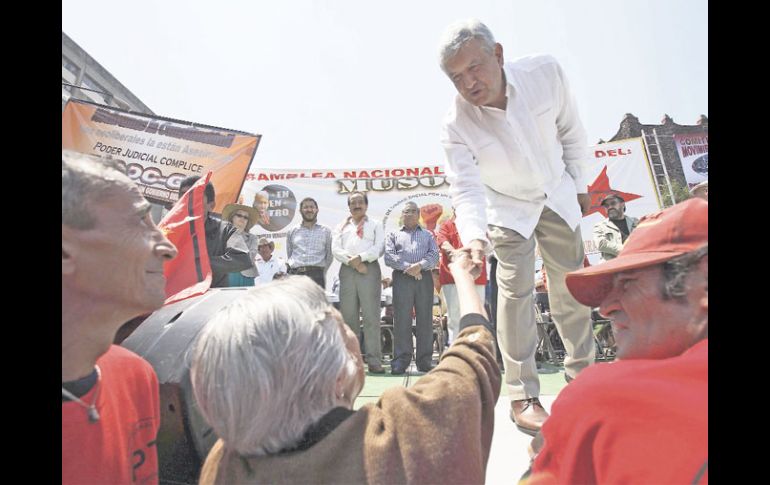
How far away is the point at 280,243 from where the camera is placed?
10.8 meters

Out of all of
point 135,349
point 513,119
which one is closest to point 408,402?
point 135,349

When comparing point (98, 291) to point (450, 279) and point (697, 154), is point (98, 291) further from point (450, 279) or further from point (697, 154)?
point (450, 279)

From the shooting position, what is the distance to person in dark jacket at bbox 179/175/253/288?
3.65 metres

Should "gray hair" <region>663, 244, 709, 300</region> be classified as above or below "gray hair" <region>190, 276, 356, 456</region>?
above

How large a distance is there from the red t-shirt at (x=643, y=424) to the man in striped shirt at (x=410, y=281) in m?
4.62

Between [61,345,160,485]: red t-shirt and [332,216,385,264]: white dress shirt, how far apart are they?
14.4 ft

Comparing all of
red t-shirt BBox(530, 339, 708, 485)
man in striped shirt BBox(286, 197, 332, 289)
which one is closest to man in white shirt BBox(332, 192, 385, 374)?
man in striped shirt BBox(286, 197, 332, 289)

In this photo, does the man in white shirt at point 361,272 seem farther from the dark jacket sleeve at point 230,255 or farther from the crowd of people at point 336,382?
the crowd of people at point 336,382

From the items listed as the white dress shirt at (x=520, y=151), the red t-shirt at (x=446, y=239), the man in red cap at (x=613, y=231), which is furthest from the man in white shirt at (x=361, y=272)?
the white dress shirt at (x=520, y=151)

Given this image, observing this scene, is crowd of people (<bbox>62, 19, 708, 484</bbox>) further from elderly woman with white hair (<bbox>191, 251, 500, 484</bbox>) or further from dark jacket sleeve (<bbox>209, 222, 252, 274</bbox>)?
dark jacket sleeve (<bbox>209, 222, 252, 274</bbox>)

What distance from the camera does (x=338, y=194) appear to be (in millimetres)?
10914

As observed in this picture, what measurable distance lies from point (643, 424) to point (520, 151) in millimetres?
2016
